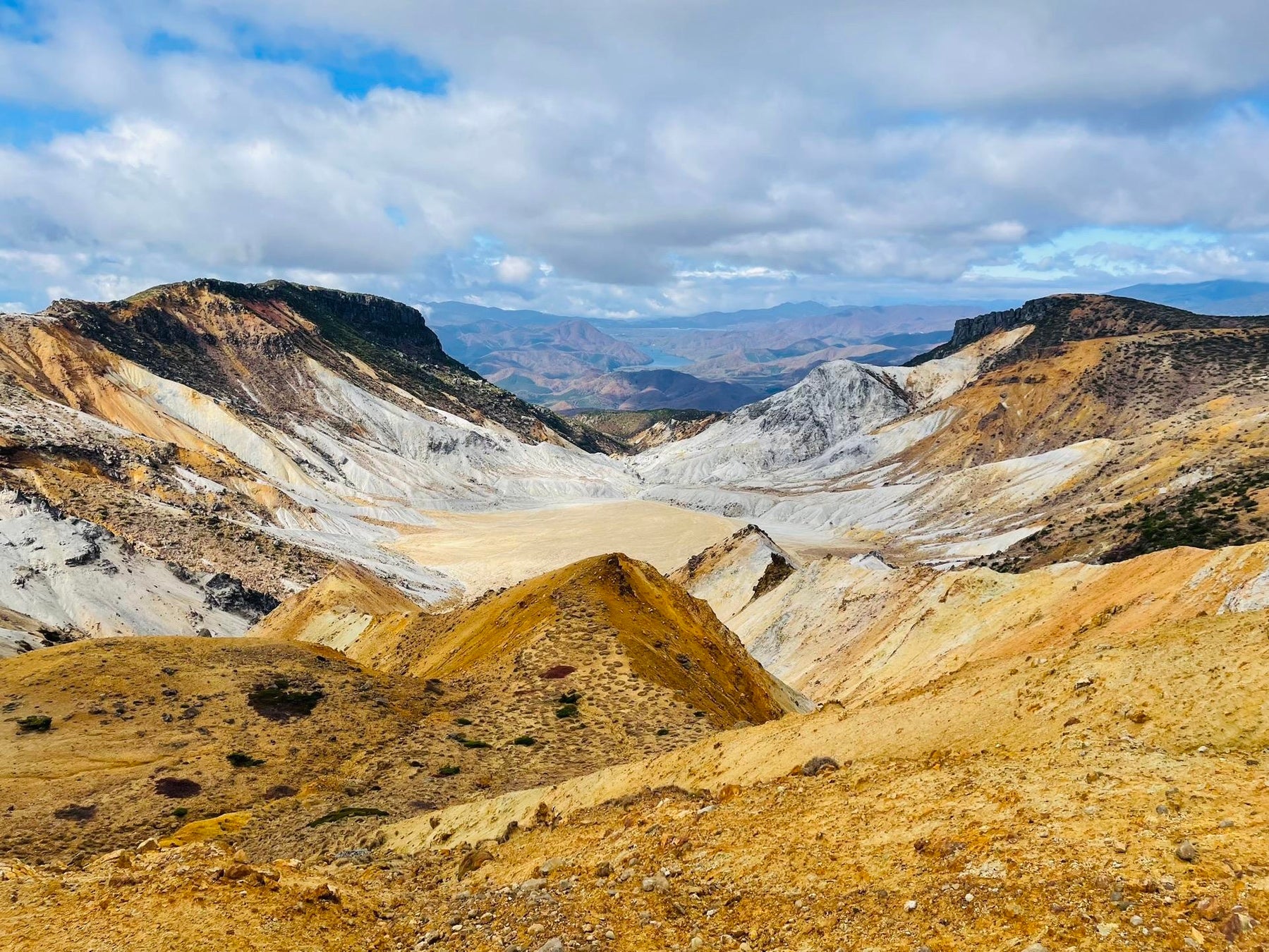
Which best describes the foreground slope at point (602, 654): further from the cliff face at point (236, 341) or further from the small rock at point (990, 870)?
the cliff face at point (236, 341)

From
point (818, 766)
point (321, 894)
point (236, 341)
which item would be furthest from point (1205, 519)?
point (236, 341)

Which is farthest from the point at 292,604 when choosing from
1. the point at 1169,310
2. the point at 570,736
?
the point at 1169,310

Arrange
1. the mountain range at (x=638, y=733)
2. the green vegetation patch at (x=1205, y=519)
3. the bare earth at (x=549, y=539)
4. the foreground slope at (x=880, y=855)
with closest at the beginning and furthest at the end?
the foreground slope at (x=880, y=855)
the mountain range at (x=638, y=733)
the green vegetation patch at (x=1205, y=519)
the bare earth at (x=549, y=539)

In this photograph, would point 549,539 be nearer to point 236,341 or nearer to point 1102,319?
point 236,341

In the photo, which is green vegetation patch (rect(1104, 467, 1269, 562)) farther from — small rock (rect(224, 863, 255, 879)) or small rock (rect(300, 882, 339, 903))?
small rock (rect(224, 863, 255, 879))

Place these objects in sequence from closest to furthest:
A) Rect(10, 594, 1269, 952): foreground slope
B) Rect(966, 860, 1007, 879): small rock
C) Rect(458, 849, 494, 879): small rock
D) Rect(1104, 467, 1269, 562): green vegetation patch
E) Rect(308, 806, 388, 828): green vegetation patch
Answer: Rect(10, 594, 1269, 952): foreground slope, Rect(966, 860, 1007, 879): small rock, Rect(458, 849, 494, 879): small rock, Rect(308, 806, 388, 828): green vegetation patch, Rect(1104, 467, 1269, 562): green vegetation patch

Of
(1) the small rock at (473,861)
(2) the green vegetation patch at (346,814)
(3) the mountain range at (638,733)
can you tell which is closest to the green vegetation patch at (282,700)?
(3) the mountain range at (638,733)

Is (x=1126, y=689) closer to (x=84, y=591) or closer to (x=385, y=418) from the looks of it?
(x=84, y=591)

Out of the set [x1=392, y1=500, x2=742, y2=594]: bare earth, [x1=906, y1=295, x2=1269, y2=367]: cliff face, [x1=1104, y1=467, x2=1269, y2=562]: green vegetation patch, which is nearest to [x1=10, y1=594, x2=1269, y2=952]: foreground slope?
[x1=1104, y1=467, x2=1269, y2=562]: green vegetation patch
